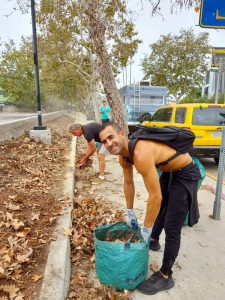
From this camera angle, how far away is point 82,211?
461 centimetres

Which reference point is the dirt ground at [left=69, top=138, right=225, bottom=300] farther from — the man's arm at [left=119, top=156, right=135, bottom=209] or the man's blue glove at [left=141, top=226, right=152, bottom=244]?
the man's arm at [left=119, top=156, right=135, bottom=209]

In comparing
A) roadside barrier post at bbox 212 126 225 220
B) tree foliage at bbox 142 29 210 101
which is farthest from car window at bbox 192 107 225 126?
tree foliage at bbox 142 29 210 101

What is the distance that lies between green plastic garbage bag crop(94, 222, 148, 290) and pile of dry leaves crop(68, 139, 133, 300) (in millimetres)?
123

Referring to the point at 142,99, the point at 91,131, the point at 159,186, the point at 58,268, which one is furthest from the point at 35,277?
the point at 142,99

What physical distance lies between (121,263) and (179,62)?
28078 mm

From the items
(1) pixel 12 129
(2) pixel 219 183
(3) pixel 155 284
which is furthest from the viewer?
(1) pixel 12 129

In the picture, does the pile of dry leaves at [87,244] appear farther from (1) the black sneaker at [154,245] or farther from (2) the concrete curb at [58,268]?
(1) the black sneaker at [154,245]

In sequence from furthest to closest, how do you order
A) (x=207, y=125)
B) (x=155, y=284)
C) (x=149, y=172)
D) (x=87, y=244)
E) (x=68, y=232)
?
(x=207, y=125) < (x=87, y=244) < (x=68, y=232) < (x=155, y=284) < (x=149, y=172)

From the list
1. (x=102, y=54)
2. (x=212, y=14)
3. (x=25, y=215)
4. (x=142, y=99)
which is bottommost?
(x=25, y=215)

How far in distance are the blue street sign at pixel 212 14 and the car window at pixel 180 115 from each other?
4.09m

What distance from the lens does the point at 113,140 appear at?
2605 millimetres

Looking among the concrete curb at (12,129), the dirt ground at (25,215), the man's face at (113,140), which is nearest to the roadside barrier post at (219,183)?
the man's face at (113,140)

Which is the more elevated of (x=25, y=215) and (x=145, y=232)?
(x=145, y=232)

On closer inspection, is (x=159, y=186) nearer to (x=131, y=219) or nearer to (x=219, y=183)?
(x=131, y=219)
